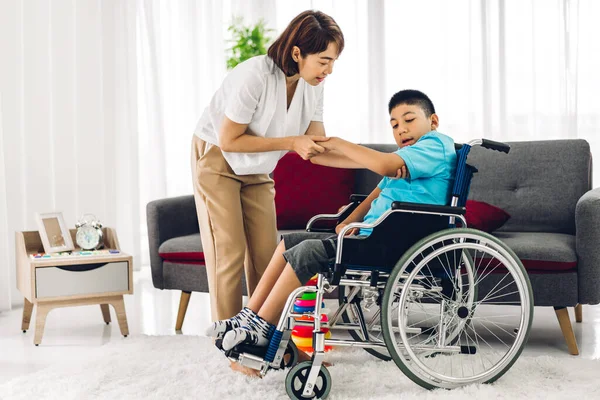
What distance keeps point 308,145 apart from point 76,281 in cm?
126

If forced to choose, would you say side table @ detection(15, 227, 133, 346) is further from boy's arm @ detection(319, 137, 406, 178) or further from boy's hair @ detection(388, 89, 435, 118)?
boy's hair @ detection(388, 89, 435, 118)

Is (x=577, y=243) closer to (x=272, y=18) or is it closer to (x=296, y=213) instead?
(x=296, y=213)

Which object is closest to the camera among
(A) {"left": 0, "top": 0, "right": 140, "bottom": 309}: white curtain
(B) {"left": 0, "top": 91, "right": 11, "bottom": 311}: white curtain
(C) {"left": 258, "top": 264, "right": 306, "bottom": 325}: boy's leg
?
(C) {"left": 258, "top": 264, "right": 306, "bottom": 325}: boy's leg

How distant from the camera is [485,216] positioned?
2895mm

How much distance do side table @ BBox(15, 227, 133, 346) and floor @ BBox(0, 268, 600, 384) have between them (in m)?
0.11

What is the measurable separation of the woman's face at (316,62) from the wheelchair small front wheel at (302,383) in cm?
87

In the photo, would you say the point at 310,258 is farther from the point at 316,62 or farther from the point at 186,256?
the point at 186,256

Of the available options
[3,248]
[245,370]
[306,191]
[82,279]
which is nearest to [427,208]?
[245,370]

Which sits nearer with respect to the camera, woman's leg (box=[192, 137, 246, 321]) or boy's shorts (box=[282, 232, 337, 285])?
boy's shorts (box=[282, 232, 337, 285])

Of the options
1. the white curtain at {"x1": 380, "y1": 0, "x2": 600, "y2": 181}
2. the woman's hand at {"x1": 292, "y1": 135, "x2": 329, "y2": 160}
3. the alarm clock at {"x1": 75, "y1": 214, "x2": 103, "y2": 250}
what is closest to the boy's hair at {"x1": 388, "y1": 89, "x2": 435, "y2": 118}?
the woman's hand at {"x1": 292, "y1": 135, "x2": 329, "y2": 160}

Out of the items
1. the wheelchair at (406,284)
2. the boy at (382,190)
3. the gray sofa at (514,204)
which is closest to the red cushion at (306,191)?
the gray sofa at (514,204)

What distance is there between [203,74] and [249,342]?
10.2ft

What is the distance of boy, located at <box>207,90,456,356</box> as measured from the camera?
205 centimetres

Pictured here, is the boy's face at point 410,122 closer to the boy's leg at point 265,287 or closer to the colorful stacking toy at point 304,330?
the boy's leg at point 265,287
